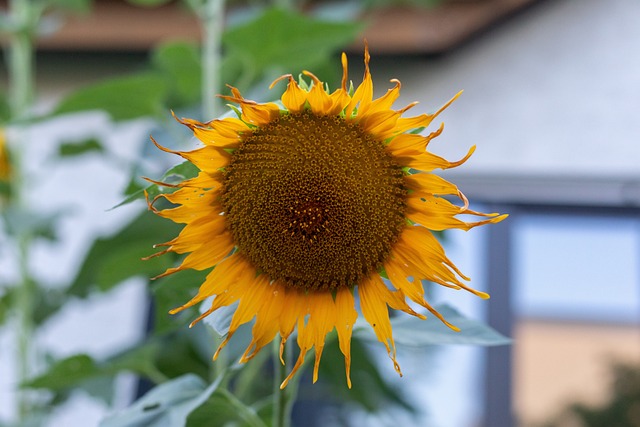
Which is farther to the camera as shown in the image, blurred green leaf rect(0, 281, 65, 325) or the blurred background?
the blurred background

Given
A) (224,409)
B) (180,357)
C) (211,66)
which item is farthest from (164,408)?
(211,66)

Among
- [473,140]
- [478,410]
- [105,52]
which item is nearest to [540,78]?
[473,140]

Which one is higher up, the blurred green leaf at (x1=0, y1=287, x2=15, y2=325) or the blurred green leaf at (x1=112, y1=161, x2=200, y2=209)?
the blurred green leaf at (x1=112, y1=161, x2=200, y2=209)

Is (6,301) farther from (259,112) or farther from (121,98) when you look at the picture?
(259,112)

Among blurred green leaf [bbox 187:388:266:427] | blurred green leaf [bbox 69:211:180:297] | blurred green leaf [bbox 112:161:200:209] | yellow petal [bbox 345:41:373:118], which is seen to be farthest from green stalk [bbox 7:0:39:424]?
yellow petal [bbox 345:41:373:118]

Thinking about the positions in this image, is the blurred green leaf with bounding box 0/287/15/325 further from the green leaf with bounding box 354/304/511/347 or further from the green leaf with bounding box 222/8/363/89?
the green leaf with bounding box 354/304/511/347

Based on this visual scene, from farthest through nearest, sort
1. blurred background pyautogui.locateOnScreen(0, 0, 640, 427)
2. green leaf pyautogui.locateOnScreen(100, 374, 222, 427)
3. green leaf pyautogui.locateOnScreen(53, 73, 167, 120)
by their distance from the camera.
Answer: blurred background pyautogui.locateOnScreen(0, 0, 640, 427) < green leaf pyautogui.locateOnScreen(53, 73, 167, 120) < green leaf pyautogui.locateOnScreen(100, 374, 222, 427)

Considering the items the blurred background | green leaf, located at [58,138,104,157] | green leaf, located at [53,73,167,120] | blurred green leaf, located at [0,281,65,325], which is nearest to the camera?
green leaf, located at [53,73,167,120]
